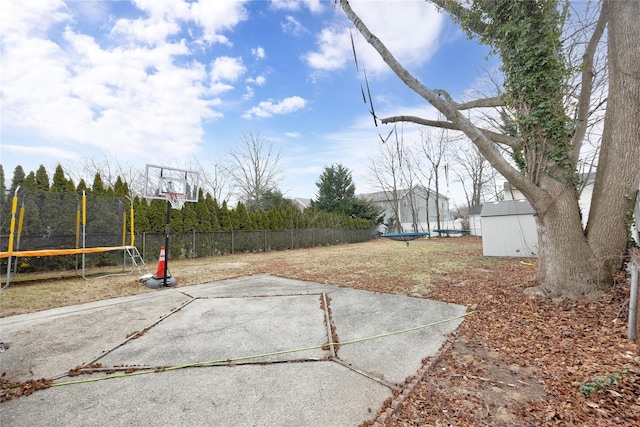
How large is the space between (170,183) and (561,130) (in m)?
7.88

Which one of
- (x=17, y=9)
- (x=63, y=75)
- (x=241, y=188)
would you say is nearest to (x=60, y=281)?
(x=63, y=75)

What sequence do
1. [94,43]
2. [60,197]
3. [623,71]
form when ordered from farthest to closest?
[60,197], [94,43], [623,71]

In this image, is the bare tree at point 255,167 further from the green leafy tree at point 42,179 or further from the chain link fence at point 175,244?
the green leafy tree at point 42,179

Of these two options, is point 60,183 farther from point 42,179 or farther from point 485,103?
point 485,103

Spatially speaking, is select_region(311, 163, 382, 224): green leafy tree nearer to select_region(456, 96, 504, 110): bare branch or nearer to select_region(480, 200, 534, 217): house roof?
select_region(480, 200, 534, 217): house roof

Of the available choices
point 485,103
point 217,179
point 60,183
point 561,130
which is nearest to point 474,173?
point 485,103

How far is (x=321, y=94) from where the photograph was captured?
1219 centimetres

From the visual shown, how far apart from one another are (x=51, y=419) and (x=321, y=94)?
12609 millimetres

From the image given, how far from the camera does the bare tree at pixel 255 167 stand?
2522 centimetres

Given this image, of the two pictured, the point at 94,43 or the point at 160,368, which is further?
the point at 94,43

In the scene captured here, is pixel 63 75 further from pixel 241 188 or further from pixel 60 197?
pixel 241 188

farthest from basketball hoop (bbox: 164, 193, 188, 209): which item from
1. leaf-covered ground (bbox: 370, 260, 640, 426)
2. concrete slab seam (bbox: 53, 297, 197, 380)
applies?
leaf-covered ground (bbox: 370, 260, 640, 426)

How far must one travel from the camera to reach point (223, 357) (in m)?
2.61

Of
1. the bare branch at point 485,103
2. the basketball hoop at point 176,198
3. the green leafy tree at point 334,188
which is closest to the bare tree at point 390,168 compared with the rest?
the green leafy tree at point 334,188
